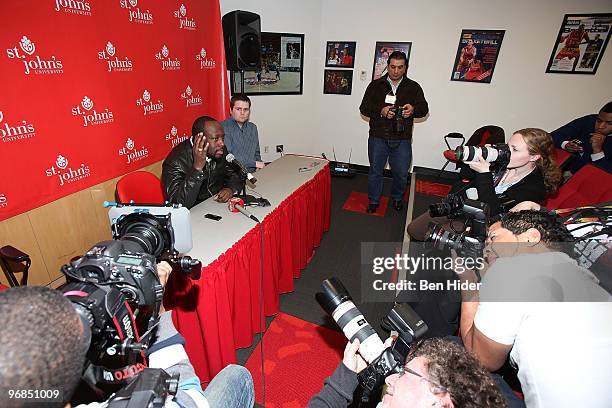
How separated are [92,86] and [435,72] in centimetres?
452

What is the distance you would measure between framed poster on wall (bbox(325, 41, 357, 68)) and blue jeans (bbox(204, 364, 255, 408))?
5.06m

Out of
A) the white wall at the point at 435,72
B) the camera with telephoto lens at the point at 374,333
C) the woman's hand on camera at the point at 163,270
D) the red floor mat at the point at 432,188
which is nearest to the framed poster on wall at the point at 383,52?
the white wall at the point at 435,72

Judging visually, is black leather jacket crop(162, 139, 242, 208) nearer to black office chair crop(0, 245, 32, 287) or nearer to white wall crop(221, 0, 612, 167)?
black office chair crop(0, 245, 32, 287)

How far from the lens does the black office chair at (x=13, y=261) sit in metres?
1.91

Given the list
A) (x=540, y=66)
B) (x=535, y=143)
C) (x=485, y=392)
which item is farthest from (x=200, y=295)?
(x=540, y=66)

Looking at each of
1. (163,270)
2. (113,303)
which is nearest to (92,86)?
(163,270)

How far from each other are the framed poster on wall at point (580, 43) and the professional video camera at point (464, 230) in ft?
12.7

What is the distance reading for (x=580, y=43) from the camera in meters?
4.10

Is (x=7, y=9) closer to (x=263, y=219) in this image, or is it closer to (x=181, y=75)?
(x=181, y=75)

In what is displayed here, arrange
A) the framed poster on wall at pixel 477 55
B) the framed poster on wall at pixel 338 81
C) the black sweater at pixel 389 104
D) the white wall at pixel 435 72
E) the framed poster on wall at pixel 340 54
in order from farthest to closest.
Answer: the framed poster on wall at pixel 338 81, the framed poster on wall at pixel 340 54, the framed poster on wall at pixel 477 55, the white wall at pixel 435 72, the black sweater at pixel 389 104

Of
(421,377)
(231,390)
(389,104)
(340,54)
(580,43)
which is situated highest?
(580,43)

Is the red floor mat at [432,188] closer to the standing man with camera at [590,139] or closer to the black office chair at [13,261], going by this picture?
the standing man with camera at [590,139]

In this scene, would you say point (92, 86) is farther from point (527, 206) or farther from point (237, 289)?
point (527, 206)

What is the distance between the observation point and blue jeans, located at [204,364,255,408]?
3.62ft
